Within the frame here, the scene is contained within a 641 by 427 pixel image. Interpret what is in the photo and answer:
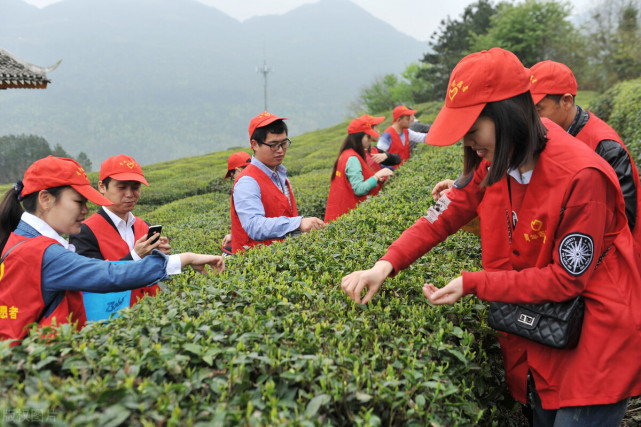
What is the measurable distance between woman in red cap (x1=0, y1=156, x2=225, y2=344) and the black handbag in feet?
6.29

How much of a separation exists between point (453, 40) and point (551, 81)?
43.5 meters

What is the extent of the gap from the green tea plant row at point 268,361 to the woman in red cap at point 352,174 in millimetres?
3056

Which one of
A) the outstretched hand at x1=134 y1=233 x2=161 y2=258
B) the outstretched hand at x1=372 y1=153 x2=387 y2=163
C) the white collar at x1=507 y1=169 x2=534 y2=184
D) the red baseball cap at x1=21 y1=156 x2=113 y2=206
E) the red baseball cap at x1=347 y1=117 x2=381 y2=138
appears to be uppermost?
the red baseball cap at x1=347 y1=117 x2=381 y2=138

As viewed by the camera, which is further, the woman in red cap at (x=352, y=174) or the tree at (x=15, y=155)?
the tree at (x=15, y=155)

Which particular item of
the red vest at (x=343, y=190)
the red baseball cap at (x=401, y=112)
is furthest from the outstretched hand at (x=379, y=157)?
the red baseball cap at (x=401, y=112)

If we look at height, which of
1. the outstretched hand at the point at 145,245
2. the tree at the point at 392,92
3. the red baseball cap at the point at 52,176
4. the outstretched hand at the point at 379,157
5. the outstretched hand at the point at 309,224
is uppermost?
the tree at the point at 392,92

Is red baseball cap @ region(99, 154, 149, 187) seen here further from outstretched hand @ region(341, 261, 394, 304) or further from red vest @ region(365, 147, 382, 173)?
red vest @ region(365, 147, 382, 173)

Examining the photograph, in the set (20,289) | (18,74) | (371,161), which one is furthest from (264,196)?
(18,74)

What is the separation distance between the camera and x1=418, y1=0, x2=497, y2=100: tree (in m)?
41.7

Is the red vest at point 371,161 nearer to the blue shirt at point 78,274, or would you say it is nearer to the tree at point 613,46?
the blue shirt at point 78,274

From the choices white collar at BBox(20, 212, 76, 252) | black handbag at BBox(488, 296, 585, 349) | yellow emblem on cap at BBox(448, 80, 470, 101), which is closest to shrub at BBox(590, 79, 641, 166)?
black handbag at BBox(488, 296, 585, 349)

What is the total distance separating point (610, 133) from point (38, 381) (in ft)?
11.5

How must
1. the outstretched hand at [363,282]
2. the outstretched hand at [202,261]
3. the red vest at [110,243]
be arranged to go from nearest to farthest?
1. the outstretched hand at [363,282]
2. the outstretched hand at [202,261]
3. the red vest at [110,243]

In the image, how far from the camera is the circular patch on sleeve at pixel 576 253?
1656 millimetres
